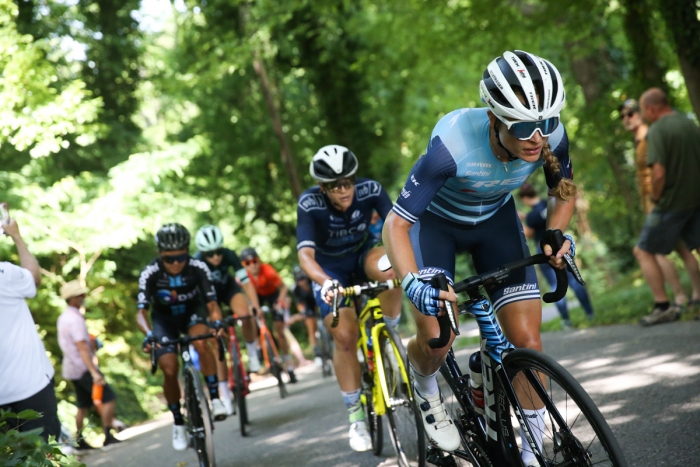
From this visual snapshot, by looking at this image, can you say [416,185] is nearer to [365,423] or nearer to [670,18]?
[365,423]

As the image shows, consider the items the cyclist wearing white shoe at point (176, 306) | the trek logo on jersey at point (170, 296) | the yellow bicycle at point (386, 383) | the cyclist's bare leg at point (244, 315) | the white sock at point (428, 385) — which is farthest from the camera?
the cyclist's bare leg at point (244, 315)

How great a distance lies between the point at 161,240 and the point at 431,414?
155 inches

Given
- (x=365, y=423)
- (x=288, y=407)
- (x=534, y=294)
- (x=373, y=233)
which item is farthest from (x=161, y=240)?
(x=534, y=294)

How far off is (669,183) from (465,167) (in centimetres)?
553

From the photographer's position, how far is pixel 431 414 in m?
4.52

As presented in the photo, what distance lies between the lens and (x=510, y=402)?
375cm

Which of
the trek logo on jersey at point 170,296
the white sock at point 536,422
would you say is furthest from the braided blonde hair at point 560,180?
the trek logo on jersey at point 170,296

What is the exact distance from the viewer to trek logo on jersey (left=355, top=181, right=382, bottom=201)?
6.54 metres

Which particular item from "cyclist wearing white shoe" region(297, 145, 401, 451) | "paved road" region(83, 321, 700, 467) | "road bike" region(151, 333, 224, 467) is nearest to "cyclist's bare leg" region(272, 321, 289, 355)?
"paved road" region(83, 321, 700, 467)

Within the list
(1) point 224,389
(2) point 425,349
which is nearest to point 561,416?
(2) point 425,349

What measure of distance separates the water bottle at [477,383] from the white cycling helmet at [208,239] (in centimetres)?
654

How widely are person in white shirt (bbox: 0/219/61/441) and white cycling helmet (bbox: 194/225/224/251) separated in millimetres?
4733

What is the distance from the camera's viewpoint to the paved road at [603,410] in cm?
496

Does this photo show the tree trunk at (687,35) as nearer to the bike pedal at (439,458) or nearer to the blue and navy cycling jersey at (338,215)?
the blue and navy cycling jersey at (338,215)
